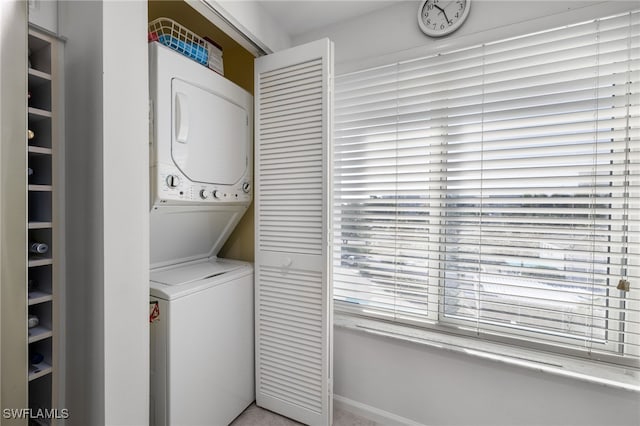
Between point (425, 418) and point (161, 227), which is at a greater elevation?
point (161, 227)

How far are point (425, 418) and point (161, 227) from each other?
1877mm

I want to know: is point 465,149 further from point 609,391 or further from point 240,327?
point 240,327

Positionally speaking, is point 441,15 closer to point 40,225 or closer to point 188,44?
point 188,44

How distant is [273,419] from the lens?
1.78 metres

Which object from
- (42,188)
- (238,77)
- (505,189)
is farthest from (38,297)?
(505,189)

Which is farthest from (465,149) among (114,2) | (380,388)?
(114,2)

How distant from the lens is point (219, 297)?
63.5 inches

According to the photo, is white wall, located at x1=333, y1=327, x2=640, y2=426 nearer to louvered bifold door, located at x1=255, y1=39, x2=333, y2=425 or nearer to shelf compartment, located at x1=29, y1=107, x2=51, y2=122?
louvered bifold door, located at x1=255, y1=39, x2=333, y2=425

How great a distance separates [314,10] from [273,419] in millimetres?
2621

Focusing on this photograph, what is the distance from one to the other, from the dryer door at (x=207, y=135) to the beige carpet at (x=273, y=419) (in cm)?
149

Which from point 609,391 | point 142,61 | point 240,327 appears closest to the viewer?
point 142,61

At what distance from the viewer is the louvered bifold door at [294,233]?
1638 mm

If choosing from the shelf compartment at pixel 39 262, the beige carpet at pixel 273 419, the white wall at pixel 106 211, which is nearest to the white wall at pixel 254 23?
the white wall at pixel 106 211

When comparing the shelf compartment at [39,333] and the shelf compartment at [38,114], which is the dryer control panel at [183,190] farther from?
the shelf compartment at [39,333]
